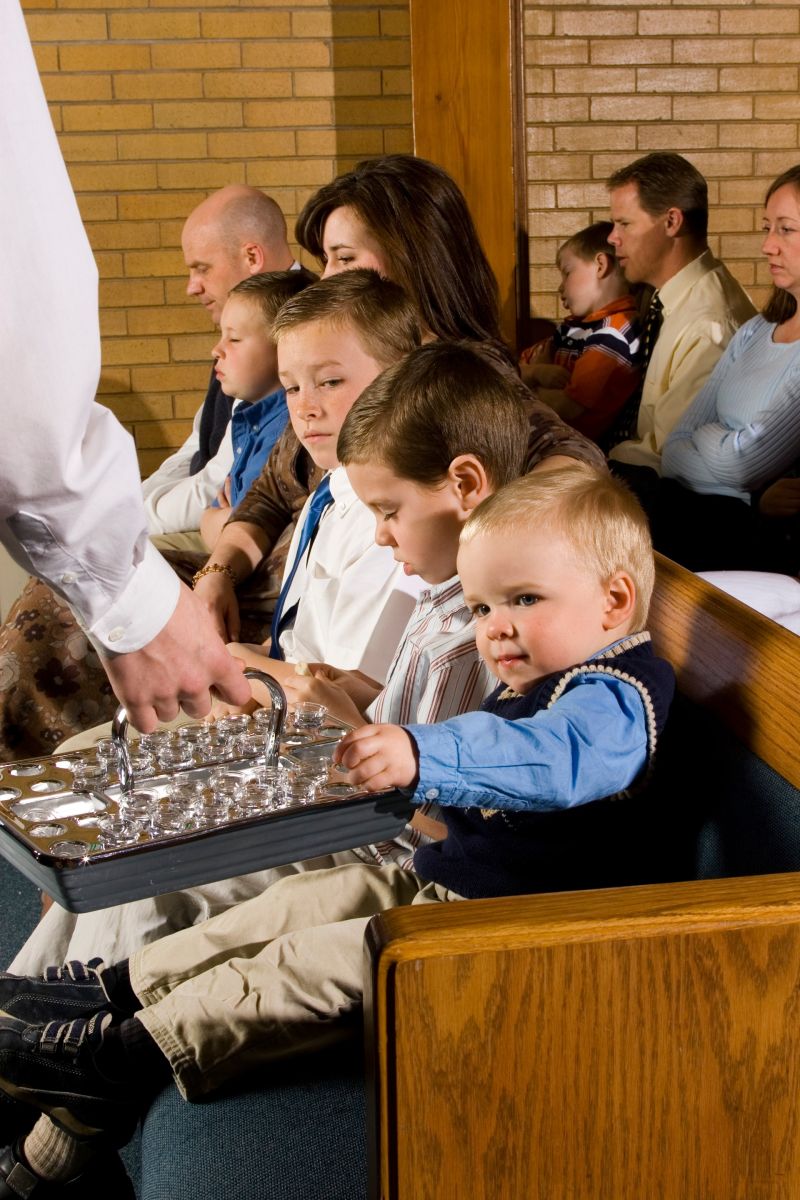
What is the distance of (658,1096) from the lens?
0.96m

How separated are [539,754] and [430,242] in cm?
159

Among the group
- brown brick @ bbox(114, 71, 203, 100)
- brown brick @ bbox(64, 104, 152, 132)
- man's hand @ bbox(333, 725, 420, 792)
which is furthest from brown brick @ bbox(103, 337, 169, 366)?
man's hand @ bbox(333, 725, 420, 792)

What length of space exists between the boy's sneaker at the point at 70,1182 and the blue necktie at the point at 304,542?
1014mm

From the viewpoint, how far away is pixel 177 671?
1.25 metres

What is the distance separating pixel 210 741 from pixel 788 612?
1.57 m

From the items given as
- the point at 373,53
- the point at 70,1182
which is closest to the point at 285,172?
the point at 373,53

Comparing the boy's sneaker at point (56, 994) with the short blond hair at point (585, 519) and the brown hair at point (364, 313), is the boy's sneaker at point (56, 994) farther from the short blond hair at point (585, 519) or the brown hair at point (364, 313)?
the brown hair at point (364, 313)

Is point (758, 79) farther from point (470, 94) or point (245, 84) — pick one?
point (245, 84)

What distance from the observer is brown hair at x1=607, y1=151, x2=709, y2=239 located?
415 centimetres

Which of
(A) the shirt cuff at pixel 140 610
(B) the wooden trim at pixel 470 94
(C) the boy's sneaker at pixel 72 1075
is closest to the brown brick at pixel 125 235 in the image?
(B) the wooden trim at pixel 470 94

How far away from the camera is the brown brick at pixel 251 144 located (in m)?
5.34

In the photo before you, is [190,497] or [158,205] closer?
[190,497]

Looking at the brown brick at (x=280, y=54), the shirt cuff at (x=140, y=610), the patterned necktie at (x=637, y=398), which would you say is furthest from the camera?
the brown brick at (x=280, y=54)

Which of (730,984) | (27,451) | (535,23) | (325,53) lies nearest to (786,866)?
(730,984)
